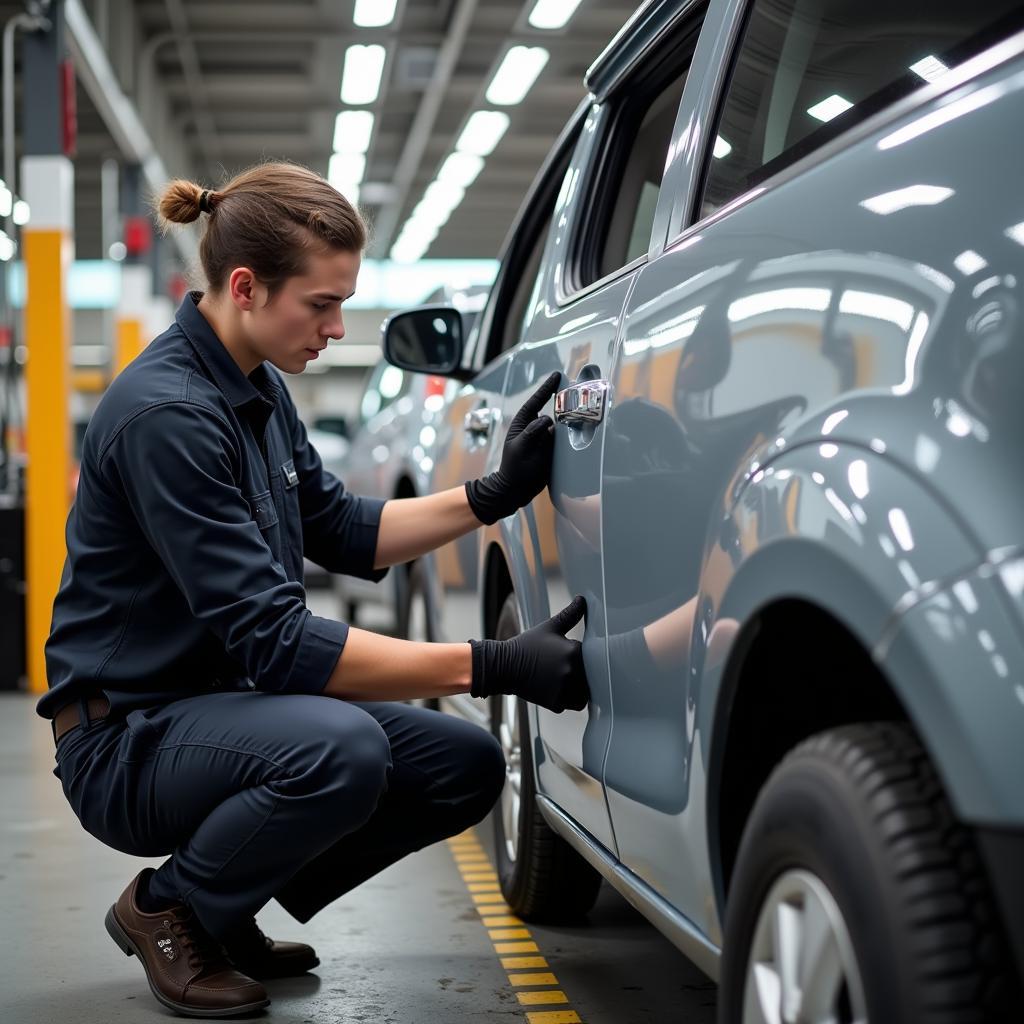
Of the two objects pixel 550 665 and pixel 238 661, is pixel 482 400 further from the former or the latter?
pixel 550 665

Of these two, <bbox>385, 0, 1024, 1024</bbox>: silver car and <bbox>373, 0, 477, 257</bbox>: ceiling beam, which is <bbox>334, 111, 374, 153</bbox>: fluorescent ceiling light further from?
<bbox>385, 0, 1024, 1024</bbox>: silver car

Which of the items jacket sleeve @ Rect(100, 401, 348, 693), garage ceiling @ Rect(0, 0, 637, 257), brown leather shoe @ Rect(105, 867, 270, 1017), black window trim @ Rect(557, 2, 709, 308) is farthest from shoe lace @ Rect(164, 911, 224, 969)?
garage ceiling @ Rect(0, 0, 637, 257)

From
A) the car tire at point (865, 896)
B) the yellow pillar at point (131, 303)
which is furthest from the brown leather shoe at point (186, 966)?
the yellow pillar at point (131, 303)

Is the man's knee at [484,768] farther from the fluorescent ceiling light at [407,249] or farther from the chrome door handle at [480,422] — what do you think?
the fluorescent ceiling light at [407,249]

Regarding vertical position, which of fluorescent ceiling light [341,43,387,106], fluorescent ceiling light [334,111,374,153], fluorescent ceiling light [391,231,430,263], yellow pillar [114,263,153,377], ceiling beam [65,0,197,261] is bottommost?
yellow pillar [114,263,153,377]

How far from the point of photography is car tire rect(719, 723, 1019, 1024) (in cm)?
103

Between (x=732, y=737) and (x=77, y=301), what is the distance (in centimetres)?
2512

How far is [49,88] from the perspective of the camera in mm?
7414

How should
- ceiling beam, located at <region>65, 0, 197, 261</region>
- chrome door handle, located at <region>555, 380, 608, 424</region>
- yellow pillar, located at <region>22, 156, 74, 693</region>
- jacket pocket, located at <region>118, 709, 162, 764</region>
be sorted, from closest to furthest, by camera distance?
1. chrome door handle, located at <region>555, 380, 608, 424</region>
2. jacket pocket, located at <region>118, 709, 162, 764</region>
3. yellow pillar, located at <region>22, 156, 74, 693</region>
4. ceiling beam, located at <region>65, 0, 197, 261</region>

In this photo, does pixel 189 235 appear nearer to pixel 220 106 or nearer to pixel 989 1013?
pixel 220 106

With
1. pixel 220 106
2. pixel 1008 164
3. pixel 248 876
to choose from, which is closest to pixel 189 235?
pixel 220 106

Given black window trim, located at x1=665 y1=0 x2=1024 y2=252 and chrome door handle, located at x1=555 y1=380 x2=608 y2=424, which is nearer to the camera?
black window trim, located at x1=665 y1=0 x2=1024 y2=252

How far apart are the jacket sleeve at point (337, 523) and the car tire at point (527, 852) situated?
0.33 meters

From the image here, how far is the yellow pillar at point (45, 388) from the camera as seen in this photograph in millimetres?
7312
